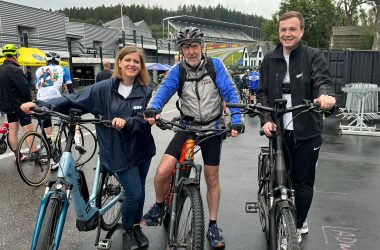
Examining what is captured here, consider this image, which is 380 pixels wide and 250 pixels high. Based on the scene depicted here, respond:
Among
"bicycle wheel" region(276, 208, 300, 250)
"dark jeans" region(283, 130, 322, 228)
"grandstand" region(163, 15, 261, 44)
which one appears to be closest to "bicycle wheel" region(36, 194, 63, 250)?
"bicycle wheel" region(276, 208, 300, 250)

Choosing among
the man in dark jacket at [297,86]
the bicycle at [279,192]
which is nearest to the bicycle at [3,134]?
the man in dark jacket at [297,86]

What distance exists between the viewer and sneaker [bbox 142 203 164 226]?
361 centimetres

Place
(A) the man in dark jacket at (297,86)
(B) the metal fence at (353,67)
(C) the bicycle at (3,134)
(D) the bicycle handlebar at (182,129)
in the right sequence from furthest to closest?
(B) the metal fence at (353,67) < (C) the bicycle at (3,134) < (A) the man in dark jacket at (297,86) < (D) the bicycle handlebar at (182,129)

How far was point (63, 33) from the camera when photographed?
36156 mm

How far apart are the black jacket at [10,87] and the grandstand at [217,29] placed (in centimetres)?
11085

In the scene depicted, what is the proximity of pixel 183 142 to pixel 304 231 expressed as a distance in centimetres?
169

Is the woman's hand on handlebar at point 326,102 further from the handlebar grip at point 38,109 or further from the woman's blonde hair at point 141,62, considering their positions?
the handlebar grip at point 38,109

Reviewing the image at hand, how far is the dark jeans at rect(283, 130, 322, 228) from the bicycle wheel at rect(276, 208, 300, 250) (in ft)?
2.61

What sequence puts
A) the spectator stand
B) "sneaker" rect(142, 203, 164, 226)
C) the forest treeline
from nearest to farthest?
"sneaker" rect(142, 203, 164, 226)
the spectator stand
the forest treeline

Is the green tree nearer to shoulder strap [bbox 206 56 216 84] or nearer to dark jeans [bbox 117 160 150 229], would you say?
shoulder strap [bbox 206 56 216 84]

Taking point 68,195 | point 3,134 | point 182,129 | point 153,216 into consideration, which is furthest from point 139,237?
point 3,134

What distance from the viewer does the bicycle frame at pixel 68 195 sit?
2.73 metres

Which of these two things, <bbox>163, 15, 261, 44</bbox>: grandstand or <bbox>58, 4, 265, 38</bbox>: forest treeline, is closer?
<bbox>58, 4, 265, 38</bbox>: forest treeline

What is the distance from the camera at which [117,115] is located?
342 cm
